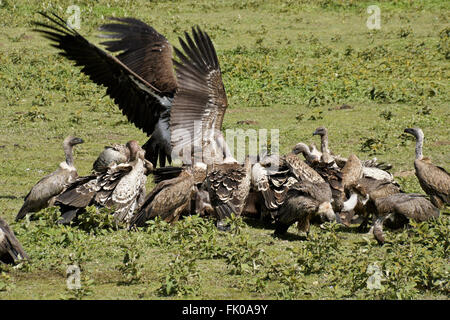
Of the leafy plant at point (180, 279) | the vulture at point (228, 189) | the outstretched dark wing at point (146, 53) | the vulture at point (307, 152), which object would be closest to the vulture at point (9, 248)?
the leafy plant at point (180, 279)

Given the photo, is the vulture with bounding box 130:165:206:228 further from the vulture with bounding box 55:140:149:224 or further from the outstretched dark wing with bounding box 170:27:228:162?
the outstretched dark wing with bounding box 170:27:228:162

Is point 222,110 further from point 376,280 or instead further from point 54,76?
point 54,76

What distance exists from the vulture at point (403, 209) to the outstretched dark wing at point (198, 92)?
8.15 feet

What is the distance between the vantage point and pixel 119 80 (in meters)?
10.0

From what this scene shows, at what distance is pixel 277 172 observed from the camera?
352 inches

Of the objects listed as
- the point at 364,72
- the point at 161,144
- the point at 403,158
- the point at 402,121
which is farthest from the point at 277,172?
the point at 364,72

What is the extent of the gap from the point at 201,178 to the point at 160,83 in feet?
6.26

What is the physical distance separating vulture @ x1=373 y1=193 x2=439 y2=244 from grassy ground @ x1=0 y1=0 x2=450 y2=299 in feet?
0.76

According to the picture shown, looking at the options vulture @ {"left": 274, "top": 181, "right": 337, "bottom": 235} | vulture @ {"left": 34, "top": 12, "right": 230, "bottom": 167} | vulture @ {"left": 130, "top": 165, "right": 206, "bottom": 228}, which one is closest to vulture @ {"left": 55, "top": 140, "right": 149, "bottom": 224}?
vulture @ {"left": 130, "top": 165, "right": 206, "bottom": 228}

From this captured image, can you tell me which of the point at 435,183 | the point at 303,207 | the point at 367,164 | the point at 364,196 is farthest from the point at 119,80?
the point at 435,183

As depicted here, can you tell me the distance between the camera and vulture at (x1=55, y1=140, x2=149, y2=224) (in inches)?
328

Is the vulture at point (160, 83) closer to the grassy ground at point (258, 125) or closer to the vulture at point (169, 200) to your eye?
the vulture at point (169, 200)

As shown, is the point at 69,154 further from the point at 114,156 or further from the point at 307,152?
the point at 307,152
